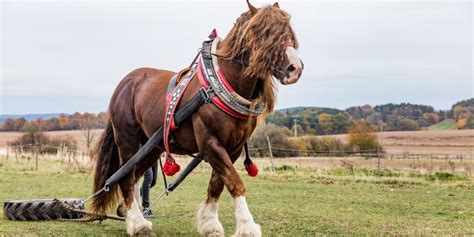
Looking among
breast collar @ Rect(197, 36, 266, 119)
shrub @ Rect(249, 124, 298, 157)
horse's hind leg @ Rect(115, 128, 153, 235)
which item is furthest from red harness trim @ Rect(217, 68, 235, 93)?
shrub @ Rect(249, 124, 298, 157)

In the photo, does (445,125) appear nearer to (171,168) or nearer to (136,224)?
(136,224)

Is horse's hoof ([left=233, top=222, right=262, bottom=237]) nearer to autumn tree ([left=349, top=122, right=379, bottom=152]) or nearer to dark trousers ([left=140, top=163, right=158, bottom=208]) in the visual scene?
dark trousers ([left=140, top=163, right=158, bottom=208])

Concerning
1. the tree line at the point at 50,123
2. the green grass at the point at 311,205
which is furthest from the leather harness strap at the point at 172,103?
the tree line at the point at 50,123

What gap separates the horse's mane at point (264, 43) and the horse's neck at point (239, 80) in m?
0.09

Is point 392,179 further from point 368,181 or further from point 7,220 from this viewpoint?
point 7,220

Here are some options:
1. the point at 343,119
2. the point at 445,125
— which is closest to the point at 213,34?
the point at 343,119

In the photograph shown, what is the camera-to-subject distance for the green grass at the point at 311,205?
26.4ft

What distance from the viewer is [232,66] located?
20.5 ft

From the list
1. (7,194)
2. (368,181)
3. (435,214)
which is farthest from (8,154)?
(435,214)

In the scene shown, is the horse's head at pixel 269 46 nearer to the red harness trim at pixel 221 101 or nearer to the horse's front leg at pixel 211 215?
the red harness trim at pixel 221 101

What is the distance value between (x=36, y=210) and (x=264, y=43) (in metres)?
4.85

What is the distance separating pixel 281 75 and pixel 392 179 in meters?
15.3

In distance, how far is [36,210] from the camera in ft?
28.3

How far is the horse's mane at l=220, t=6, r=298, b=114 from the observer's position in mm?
5785
